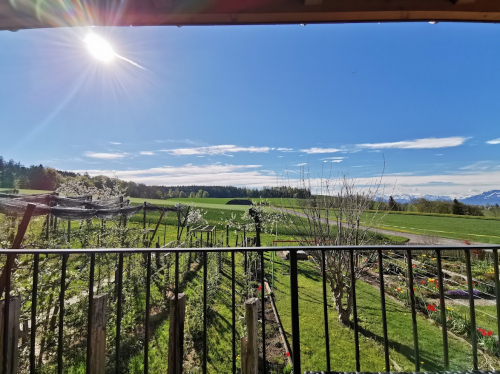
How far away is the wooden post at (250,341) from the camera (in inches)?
87.7

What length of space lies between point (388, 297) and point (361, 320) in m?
1.77

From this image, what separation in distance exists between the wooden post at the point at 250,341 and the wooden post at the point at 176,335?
2.05 ft

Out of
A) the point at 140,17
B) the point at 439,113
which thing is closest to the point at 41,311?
the point at 140,17

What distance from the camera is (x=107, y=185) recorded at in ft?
33.4

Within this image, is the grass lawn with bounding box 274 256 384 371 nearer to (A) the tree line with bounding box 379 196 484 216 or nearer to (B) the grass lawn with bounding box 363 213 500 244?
(B) the grass lawn with bounding box 363 213 500 244

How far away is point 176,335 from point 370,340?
3.47m

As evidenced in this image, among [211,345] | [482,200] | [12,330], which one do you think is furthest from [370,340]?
[482,200]

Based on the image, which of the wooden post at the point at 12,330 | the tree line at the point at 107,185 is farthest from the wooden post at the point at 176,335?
the tree line at the point at 107,185

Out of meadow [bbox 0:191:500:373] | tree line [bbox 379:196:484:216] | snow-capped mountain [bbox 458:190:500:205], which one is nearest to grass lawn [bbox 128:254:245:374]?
meadow [bbox 0:191:500:373]

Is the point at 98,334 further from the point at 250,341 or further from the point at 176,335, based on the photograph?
the point at 250,341

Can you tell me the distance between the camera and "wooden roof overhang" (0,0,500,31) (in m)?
1.55

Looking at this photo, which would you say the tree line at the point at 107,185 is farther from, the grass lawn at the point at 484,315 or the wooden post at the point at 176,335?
the grass lawn at the point at 484,315

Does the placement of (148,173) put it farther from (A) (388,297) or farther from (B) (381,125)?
(A) (388,297)

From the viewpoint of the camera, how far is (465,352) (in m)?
3.44
